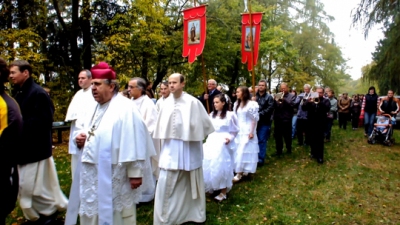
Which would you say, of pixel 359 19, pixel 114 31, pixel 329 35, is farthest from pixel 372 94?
pixel 329 35

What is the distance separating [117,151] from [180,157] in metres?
1.34

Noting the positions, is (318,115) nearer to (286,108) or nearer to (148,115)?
(286,108)

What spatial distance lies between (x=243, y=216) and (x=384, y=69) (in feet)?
33.6

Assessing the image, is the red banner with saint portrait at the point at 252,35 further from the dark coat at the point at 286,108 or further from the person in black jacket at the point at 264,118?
the dark coat at the point at 286,108

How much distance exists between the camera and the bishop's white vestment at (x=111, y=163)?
123 inches

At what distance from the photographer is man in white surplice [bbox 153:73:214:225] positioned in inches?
173

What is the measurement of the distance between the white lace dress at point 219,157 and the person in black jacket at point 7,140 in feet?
10.6

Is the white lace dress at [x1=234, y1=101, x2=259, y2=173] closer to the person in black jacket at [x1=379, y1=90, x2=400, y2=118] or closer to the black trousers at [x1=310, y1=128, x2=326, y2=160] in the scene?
the black trousers at [x1=310, y1=128, x2=326, y2=160]

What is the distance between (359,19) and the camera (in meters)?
10.3

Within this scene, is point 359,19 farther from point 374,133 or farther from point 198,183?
point 198,183

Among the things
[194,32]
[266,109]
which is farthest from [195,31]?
[266,109]

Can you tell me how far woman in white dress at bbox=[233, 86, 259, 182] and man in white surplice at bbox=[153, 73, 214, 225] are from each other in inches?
97.2

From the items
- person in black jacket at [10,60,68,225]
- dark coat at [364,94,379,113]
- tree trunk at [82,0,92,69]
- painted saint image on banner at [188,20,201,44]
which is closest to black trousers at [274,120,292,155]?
painted saint image on banner at [188,20,201,44]

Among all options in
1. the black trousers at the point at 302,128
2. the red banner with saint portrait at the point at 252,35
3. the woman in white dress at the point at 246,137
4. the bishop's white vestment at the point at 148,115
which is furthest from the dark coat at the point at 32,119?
the black trousers at the point at 302,128
